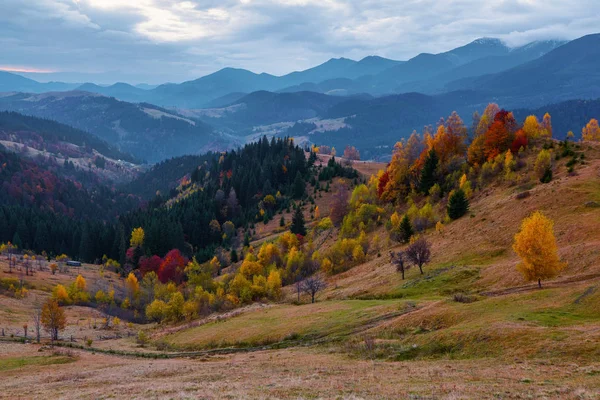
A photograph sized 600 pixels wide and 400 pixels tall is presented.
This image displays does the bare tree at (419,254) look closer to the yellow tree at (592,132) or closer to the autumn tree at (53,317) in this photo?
the autumn tree at (53,317)

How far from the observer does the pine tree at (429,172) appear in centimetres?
10944

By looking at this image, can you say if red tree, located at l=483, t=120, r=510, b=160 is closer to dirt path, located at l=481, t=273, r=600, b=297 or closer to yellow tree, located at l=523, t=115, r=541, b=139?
yellow tree, located at l=523, t=115, r=541, b=139

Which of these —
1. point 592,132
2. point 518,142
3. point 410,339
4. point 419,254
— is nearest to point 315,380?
point 410,339

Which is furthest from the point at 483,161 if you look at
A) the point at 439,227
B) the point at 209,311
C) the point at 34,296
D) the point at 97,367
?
the point at 34,296

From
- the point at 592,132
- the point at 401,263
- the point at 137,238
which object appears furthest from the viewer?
the point at 137,238

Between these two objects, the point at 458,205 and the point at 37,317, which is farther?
the point at 458,205

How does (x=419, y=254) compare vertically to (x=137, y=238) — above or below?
above

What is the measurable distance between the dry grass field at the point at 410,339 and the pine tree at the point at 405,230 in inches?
240

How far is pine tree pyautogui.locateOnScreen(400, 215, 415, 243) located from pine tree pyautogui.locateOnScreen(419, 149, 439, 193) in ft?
83.8

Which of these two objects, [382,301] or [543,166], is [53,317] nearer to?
[382,301]

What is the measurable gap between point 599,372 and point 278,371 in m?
21.5

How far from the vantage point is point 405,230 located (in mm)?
87375

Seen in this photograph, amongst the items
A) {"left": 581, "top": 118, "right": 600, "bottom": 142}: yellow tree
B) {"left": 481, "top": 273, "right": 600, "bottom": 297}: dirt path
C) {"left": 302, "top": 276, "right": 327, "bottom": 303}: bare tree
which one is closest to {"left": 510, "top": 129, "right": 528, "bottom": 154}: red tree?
{"left": 581, "top": 118, "right": 600, "bottom": 142}: yellow tree

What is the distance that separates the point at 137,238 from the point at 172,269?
121 feet
